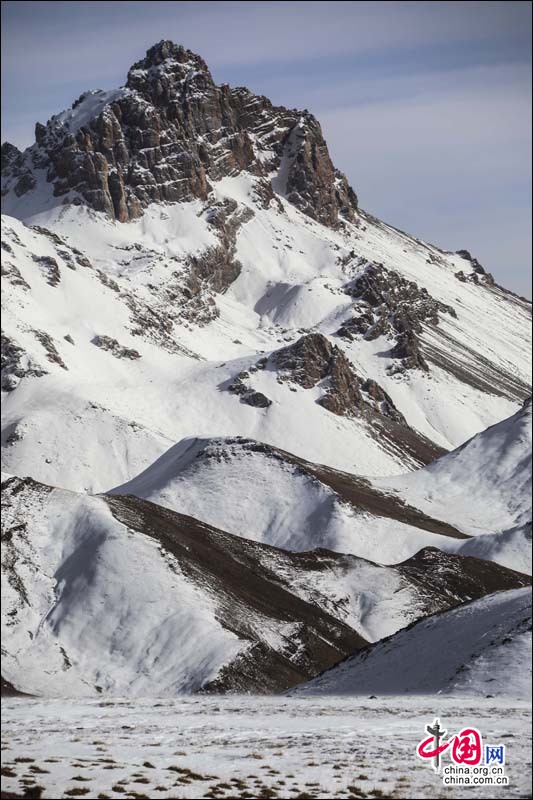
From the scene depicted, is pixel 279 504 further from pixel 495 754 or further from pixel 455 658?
pixel 495 754

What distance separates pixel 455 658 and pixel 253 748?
26730mm

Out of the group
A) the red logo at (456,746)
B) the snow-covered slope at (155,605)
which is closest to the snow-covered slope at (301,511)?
the snow-covered slope at (155,605)

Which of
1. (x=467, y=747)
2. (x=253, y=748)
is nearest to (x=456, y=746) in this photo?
(x=467, y=747)

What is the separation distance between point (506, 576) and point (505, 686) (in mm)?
82902

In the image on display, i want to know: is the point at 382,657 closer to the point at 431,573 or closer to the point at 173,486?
the point at 431,573

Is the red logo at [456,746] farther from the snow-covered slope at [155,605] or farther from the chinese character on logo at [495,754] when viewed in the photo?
the snow-covered slope at [155,605]

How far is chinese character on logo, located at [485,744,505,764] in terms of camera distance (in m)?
49.3

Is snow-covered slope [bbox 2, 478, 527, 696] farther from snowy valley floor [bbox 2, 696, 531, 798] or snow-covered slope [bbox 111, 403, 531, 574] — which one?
snow-covered slope [bbox 111, 403, 531, 574]

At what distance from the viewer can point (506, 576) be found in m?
153

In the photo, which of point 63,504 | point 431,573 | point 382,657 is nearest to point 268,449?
point 431,573

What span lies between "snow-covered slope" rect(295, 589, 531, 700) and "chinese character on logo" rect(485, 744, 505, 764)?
60.7 feet

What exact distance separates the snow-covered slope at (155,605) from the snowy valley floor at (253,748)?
27623 mm

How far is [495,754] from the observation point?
50188 mm

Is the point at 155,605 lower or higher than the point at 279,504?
lower
